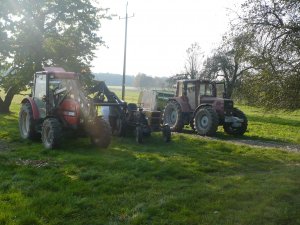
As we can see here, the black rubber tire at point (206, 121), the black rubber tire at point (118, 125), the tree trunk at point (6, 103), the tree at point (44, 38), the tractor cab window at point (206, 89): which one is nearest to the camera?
the black rubber tire at point (118, 125)

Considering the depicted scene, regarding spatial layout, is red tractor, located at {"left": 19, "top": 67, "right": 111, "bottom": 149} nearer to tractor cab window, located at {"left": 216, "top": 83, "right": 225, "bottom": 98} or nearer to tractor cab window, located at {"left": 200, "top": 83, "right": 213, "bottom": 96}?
tractor cab window, located at {"left": 200, "top": 83, "right": 213, "bottom": 96}

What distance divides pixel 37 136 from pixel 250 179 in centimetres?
760

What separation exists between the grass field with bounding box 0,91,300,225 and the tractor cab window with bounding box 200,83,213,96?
5.91 metres

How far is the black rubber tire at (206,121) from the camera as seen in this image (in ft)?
51.7

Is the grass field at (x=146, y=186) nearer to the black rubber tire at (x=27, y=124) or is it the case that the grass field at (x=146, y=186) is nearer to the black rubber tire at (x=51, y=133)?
the black rubber tire at (x=51, y=133)

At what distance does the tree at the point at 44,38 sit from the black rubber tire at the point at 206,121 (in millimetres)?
7361

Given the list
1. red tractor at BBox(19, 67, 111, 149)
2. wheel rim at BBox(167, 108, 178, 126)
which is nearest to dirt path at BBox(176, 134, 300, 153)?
wheel rim at BBox(167, 108, 178, 126)

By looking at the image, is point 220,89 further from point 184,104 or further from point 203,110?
point 203,110

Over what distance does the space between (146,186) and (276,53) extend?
21.0 ft

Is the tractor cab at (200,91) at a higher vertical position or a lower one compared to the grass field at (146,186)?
higher

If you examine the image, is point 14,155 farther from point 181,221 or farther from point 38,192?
point 181,221

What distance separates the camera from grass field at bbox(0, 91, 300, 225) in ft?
19.7

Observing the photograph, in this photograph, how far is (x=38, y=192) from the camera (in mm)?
7125

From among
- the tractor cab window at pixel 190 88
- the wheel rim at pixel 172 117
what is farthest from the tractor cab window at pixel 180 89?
the wheel rim at pixel 172 117
